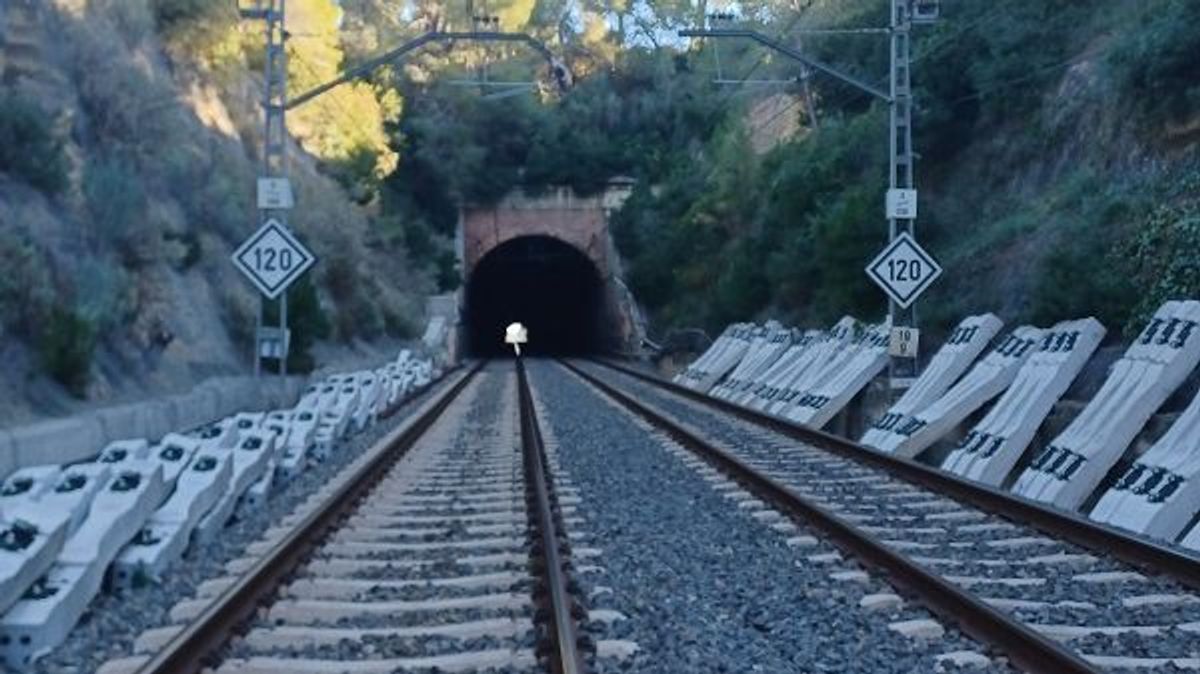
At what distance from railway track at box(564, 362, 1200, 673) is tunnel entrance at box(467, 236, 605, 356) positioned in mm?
61762

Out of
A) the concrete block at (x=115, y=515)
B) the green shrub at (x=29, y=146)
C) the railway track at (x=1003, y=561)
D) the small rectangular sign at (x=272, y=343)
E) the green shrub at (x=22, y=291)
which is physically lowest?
the railway track at (x=1003, y=561)

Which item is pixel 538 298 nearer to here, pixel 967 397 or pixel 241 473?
pixel 967 397

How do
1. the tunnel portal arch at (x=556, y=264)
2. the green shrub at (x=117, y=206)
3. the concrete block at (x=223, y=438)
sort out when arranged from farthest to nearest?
the tunnel portal arch at (x=556, y=264) < the green shrub at (x=117, y=206) < the concrete block at (x=223, y=438)

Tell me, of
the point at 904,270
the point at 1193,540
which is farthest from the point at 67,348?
the point at 1193,540

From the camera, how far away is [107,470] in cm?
1295

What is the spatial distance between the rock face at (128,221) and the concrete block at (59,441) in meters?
1.28

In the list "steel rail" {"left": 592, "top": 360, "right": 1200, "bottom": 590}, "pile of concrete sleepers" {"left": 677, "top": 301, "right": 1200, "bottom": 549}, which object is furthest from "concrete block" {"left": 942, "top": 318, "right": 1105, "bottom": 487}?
"steel rail" {"left": 592, "top": 360, "right": 1200, "bottom": 590}

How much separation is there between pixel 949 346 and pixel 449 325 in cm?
4355

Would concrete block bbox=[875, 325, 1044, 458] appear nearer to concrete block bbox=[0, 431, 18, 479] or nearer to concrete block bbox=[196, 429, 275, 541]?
concrete block bbox=[196, 429, 275, 541]

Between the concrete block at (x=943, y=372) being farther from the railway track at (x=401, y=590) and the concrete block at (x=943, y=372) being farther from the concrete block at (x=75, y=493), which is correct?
the concrete block at (x=75, y=493)

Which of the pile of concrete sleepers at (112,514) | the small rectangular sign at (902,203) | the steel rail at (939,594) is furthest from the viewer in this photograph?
the small rectangular sign at (902,203)

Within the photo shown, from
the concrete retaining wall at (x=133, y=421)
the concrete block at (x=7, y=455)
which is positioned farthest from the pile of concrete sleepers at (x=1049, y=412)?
the concrete block at (x=7, y=455)

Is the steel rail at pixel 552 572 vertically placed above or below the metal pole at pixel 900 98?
below

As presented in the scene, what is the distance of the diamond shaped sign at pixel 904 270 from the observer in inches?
976
